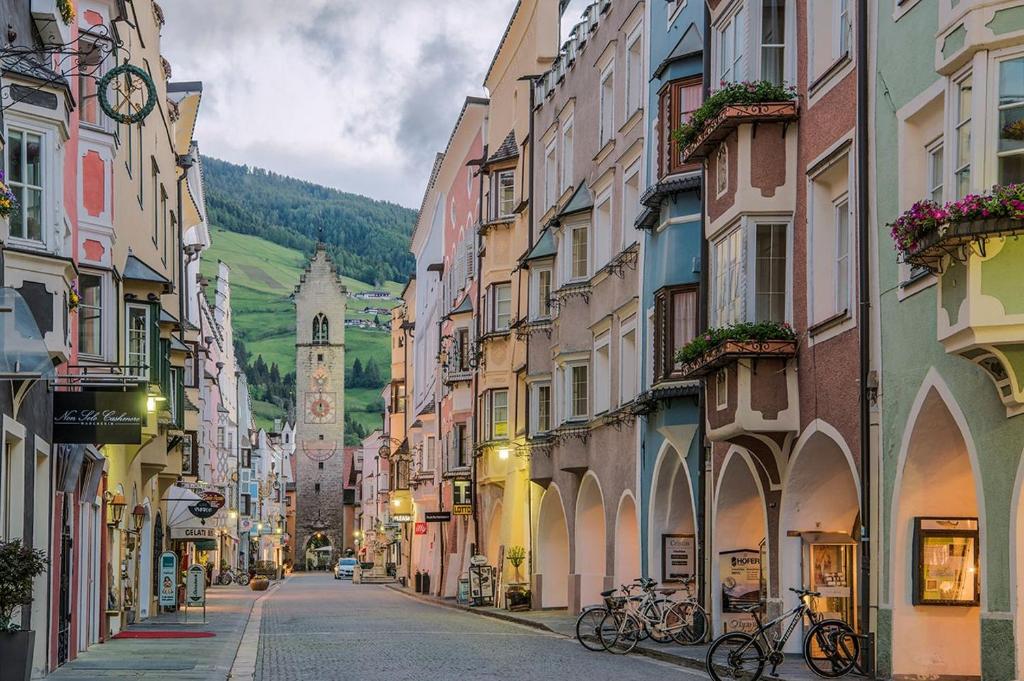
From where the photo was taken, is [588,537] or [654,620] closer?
[654,620]

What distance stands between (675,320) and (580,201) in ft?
32.9

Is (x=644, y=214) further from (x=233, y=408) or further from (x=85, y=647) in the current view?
(x=233, y=408)

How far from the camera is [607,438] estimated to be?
122 ft

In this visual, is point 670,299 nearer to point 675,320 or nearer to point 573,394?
point 675,320

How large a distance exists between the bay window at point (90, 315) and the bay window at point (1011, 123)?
52.9 feet

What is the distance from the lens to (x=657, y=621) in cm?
2762

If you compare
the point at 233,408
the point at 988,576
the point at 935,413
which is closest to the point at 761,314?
the point at 935,413

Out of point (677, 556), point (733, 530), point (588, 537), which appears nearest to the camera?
point (733, 530)

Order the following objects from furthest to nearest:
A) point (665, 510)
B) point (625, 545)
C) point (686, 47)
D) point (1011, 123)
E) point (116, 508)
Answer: point (625, 545)
point (116, 508)
point (665, 510)
point (686, 47)
point (1011, 123)

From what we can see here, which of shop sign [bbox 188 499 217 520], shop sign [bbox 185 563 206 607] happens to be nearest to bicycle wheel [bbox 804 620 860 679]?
shop sign [bbox 188 499 217 520]

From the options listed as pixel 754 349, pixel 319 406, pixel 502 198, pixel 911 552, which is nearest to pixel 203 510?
pixel 502 198

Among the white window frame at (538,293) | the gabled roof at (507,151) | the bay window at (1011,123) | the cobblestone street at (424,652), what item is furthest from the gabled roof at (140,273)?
the gabled roof at (507,151)

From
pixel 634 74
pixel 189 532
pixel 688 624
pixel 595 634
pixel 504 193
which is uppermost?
pixel 634 74

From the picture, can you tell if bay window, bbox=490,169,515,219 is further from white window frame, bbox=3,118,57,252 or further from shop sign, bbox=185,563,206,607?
white window frame, bbox=3,118,57,252
